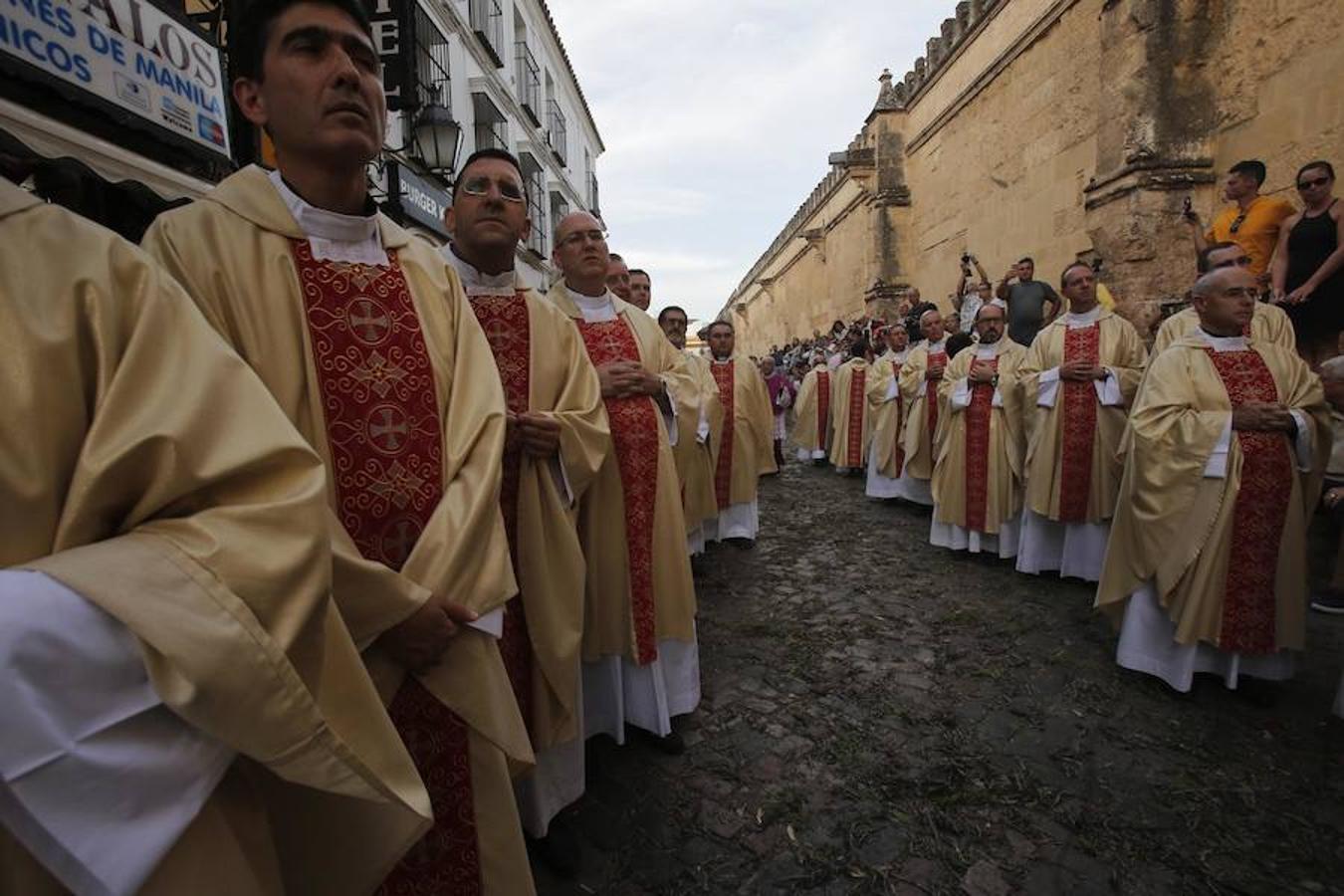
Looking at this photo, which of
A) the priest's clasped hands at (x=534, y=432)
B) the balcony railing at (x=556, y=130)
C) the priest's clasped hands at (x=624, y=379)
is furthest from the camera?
the balcony railing at (x=556, y=130)

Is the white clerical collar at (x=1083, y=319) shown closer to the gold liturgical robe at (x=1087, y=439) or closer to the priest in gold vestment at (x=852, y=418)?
the gold liturgical robe at (x=1087, y=439)

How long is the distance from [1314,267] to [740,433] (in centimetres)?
477

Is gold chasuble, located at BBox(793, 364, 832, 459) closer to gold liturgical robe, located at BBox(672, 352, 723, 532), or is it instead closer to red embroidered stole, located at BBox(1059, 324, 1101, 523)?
gold liturgical robe, located at BBox(672, 352, 723, 532)

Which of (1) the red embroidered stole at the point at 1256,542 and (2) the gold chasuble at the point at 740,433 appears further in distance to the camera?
(2) the gold chasuble at the point at 740,433

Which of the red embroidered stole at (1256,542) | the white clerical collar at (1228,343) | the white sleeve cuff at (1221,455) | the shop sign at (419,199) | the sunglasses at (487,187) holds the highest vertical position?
the shop sign at (419,199)

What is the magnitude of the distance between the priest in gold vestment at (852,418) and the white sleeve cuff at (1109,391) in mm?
5400

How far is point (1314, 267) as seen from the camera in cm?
530

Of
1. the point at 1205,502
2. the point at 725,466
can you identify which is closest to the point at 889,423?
the point at 725,466

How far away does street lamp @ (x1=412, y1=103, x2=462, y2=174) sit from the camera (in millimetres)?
7457

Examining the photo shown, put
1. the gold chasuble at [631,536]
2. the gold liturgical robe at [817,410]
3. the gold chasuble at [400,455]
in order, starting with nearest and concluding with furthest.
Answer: the gold chasuble at [400,455]
the gold chasuble at [631,536]
the gold liturgical robe at [817,410]

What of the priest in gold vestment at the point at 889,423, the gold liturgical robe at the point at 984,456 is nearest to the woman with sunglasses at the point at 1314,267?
the gold liturgical robe at the point at 984,456

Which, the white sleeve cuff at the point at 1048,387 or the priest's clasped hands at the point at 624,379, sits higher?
the priest's clasped hands at the point at 624,379

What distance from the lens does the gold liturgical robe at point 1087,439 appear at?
5.05 m

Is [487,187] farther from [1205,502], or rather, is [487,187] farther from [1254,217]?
[1254,217]
